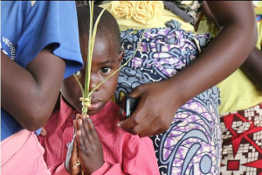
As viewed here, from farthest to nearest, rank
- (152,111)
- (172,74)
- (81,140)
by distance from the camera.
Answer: (172,74) → (152,111) → (81,140)

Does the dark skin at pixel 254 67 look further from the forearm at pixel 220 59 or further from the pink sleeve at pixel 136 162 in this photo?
the pink sleeve at pixel 136 162

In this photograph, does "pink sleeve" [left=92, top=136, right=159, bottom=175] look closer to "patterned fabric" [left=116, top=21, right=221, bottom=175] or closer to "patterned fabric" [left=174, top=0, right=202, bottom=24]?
"patterned fabric" [left=116, top=21, right=221, bottom=175]

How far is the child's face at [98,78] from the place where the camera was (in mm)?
1017

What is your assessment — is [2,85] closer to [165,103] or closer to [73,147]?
[73,147]

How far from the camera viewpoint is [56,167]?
1.05 metres

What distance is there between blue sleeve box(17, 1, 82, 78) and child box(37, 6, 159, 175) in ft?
0.92

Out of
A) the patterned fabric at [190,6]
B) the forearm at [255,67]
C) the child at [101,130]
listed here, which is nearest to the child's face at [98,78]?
the child at [101,130]

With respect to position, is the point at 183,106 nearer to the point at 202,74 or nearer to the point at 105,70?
the point at 202,74

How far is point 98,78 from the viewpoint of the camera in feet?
3.34

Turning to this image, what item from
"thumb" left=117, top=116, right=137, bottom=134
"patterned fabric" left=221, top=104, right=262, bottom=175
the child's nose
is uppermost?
the child's nose

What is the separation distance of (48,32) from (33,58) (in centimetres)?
6

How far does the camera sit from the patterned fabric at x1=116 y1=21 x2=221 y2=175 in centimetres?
101

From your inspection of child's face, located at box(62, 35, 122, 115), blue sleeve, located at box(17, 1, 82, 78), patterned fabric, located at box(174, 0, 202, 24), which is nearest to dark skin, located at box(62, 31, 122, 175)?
child's face, located at box(62, 35, 122, 115)

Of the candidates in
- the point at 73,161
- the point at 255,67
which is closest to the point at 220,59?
the point at 255,67
